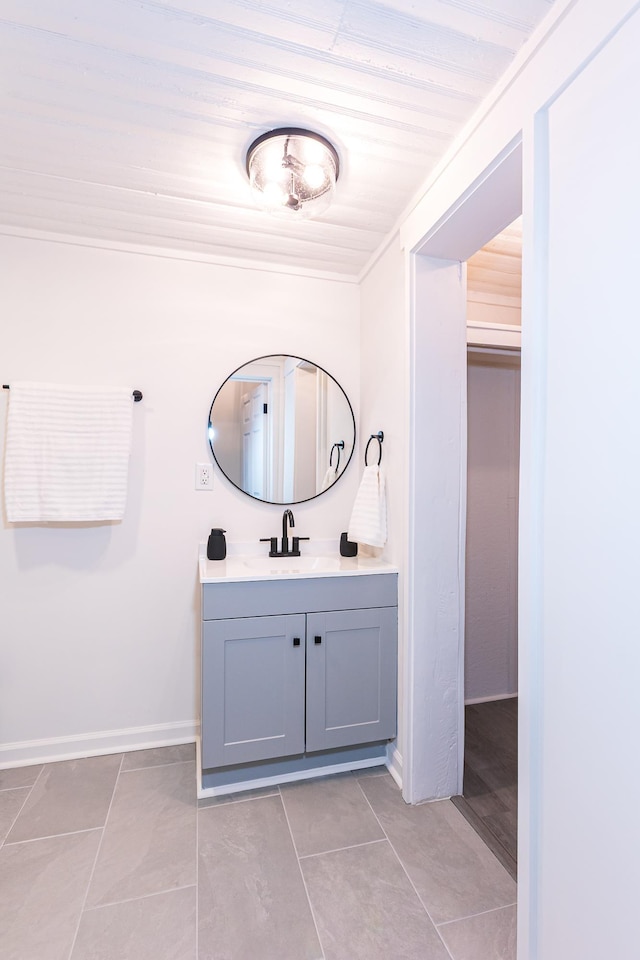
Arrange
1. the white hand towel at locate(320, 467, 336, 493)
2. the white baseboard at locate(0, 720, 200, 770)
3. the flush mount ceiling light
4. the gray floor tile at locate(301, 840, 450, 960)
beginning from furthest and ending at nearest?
the white hand towel at locate(320, 467, 336, 493), the white baseboard at locate(0, 720, 200, 770), the flush mount ceiling light, the gray floor tile at locate(301, 840, 450, 960)

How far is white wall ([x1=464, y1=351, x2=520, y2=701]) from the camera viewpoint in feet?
8.61

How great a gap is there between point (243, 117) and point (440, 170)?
0.67 meters

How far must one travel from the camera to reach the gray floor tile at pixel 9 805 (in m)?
1.61

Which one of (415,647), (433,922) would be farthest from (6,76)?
(433,922)

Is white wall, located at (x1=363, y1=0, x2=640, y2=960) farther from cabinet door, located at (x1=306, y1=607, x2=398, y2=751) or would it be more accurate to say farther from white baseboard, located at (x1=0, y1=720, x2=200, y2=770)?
white baseboard, located at (x1=0, y1=720, x2=200, y2=770)

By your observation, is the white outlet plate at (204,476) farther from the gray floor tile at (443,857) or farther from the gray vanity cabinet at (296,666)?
the gray floor tile at (443,857)

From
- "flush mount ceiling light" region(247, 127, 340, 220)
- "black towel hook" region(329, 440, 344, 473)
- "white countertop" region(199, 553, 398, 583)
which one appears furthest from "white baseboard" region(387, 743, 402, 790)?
"flush mount ceiling light" region(247, 127, 340, 220)

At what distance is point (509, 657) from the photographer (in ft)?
8.74

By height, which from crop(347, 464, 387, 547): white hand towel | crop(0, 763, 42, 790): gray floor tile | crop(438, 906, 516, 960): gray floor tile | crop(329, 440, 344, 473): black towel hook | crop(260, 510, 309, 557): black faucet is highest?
crop(329, 440, 344, 473): black towel hook

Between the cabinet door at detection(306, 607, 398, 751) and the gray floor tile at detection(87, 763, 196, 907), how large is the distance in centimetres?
54

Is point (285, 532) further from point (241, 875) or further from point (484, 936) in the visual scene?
point (484, 936)

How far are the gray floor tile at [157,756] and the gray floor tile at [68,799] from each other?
0.17ft

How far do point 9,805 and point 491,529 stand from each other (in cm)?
257

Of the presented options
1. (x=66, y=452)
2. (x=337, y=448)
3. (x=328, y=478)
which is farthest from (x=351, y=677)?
(x=66, y=452)
